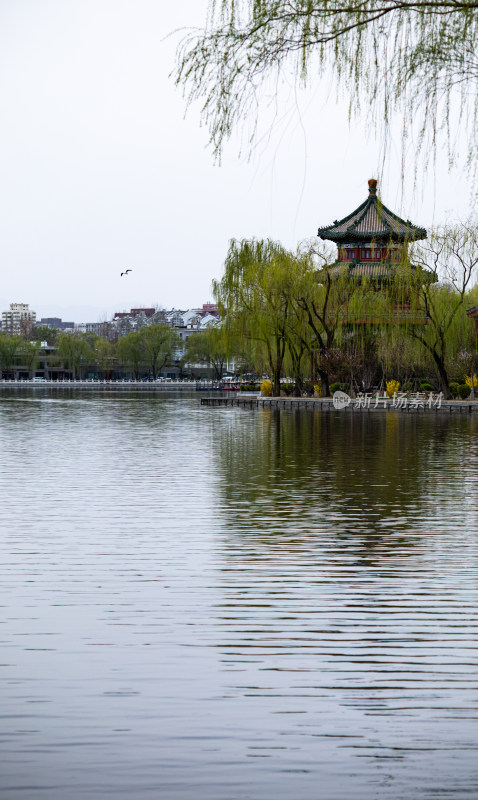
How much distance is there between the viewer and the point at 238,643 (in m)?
Answer: 4.96

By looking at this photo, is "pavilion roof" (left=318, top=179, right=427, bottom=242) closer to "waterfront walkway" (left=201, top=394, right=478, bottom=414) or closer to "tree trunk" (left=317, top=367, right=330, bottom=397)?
"tree trunk" (left=317, top=367, right=330, bottom=397)

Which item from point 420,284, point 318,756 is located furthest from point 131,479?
point 420,284

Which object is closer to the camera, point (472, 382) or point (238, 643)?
point (238, 643)

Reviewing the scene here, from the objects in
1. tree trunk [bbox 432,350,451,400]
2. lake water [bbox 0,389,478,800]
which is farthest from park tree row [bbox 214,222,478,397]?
lake water [bbox 0,389,478,800]

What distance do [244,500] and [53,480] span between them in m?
3.18

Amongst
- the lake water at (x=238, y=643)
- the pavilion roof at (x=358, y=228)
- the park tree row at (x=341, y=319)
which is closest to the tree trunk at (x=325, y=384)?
the park tree row at (x=341, y=319)

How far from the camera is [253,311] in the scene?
42.4 meters

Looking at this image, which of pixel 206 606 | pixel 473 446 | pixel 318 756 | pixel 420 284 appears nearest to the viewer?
pixel 318 756

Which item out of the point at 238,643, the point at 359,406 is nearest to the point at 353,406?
the point at 359,406

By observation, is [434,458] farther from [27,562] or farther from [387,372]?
[387,372]

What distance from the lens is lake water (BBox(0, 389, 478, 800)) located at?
3309 millimetres

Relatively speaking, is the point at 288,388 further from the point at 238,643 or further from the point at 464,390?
the point at 238,643

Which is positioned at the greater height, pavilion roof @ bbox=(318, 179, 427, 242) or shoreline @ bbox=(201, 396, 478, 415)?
pavilion roof @ bbox=(318, 179, 427, 242)

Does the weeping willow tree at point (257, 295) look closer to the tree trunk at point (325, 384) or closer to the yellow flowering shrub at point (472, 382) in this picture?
the tree trunk at point (325, 384)
